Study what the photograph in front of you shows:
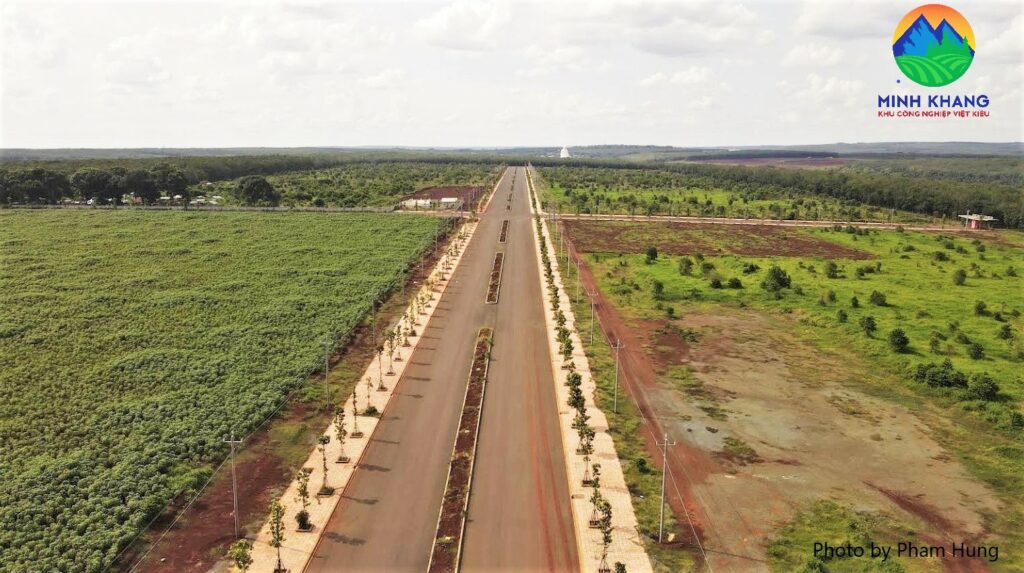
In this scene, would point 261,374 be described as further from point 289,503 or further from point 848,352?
point 848,352

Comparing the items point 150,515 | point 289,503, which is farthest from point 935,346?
point 150,515

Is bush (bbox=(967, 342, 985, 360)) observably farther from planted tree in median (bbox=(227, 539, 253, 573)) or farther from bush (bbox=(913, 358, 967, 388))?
planted tree in median (bbox=(227, 539, 253, 573))

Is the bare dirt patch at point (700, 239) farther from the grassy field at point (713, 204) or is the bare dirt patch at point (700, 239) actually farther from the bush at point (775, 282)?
the bush at point (775, 282)

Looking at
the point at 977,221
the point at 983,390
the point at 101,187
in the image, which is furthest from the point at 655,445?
the point at 101,187

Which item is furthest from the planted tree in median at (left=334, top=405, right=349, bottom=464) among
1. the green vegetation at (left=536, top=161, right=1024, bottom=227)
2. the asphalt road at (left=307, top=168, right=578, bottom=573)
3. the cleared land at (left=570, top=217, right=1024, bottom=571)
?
the green vegetation at (left=536, top=161, right=1024, bottom=227)

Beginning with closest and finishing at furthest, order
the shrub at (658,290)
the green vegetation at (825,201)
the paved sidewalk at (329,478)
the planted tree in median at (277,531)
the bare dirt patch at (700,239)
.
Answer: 1. the planted tree in median at (277,531)
2. the paved sidewalk at (329,478)
3. the shrub at (658,290)
4. the bare dirt patch at (700,239)
5. the green vegetation at (825,201)

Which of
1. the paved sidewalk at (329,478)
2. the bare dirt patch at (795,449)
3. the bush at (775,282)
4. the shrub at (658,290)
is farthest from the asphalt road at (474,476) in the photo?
the bush at (775,282)
